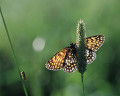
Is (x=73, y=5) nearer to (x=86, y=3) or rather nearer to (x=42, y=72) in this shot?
(x=86, y=3)

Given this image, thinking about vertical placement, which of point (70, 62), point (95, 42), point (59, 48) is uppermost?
point (95, 42)

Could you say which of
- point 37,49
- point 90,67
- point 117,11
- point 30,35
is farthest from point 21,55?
point 117,11

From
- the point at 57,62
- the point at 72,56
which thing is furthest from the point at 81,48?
the point at 57,62

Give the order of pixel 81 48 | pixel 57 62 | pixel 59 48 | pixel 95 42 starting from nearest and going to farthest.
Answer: pixel 81 48
pixel 95 42
pixel 57 62
pixel 59 48

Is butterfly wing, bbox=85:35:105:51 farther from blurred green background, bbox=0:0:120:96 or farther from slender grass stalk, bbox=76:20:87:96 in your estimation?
blurred green background, bbox=0:0:120:96

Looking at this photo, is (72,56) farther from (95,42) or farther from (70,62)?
(95,42)

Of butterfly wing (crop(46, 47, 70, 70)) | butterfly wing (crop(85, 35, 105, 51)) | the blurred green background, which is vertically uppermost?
butterfly wing (crop(85, 35, 105, 51))

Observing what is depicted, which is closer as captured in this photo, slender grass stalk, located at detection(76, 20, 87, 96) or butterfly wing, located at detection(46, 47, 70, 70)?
slender grass stalk, located at detection(76, 20, 87, 96)

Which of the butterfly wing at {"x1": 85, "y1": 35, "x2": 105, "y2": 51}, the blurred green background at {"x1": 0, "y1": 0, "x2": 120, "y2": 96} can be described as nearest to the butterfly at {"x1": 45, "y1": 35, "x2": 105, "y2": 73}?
the butterfly wing at {"x1": 85, "y1": 35, "x2": 105, "y2": 51}
